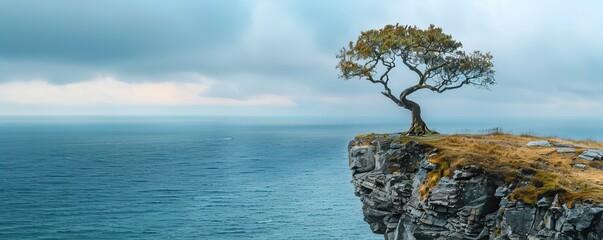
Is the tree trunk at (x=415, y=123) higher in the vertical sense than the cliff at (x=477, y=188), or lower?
higher

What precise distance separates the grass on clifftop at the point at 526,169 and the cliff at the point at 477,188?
5 centimetres

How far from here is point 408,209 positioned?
33.8 m

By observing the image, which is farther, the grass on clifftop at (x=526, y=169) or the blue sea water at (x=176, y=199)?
the blue sea water at (x=176, y=199)

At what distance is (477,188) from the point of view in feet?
95.9

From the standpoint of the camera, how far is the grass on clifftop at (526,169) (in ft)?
85.1

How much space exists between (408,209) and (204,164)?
385ft

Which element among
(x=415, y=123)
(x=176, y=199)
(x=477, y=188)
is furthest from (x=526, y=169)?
(x=176, y=199)

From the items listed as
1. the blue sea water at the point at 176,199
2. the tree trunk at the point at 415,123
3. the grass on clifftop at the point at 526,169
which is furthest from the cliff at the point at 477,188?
the blue sea water at the point at 176,199

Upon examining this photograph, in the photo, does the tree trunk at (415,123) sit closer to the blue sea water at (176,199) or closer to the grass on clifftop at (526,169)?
the grass on clifftop at (526,169)

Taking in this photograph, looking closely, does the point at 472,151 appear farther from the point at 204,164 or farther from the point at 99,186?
the point at 204,164

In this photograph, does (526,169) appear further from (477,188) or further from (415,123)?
(415,123)

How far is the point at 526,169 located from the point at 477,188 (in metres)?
3.38

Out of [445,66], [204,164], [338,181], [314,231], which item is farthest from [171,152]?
[445,66]

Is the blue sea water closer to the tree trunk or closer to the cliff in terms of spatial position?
the tree trunk
